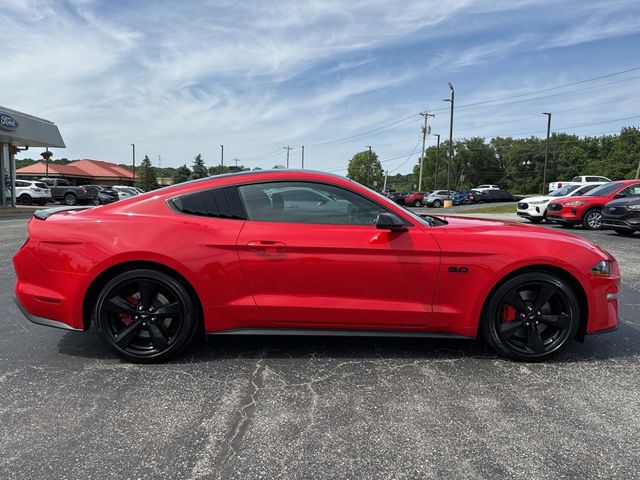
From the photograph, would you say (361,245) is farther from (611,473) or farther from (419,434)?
(611,473)

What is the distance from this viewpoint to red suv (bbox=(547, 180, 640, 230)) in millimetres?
13445

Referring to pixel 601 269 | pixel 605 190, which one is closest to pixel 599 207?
pixel 605 190

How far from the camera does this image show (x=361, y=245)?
3.21 metres

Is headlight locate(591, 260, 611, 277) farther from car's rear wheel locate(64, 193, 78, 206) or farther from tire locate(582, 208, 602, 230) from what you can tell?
car's rear wheel locate(64, 193, 78, 206)

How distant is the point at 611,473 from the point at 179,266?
9.09 feet

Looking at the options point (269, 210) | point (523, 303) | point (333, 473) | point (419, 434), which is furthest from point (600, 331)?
point (269, 210)

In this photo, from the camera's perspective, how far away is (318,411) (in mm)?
2662

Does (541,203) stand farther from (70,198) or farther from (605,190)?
(70,198)

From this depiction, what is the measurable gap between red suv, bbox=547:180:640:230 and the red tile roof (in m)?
59.4

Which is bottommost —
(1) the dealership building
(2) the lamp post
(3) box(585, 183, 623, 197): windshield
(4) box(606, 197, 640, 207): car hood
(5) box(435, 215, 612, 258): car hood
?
(5) box(435, 215, 612, 258): car hood

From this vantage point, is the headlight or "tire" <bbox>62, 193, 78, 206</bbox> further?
"tire" <bbox>62, 193, 78, 206</bbox>

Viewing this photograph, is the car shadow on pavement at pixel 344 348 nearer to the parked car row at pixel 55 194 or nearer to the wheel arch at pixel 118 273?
the wheel arch at pixel 118 273

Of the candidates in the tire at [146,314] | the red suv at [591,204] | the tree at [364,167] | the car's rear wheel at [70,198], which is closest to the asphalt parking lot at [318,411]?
the tire at [146,314]

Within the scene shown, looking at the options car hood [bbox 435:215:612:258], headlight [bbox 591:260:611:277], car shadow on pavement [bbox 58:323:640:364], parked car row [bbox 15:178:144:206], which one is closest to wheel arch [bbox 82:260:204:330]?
car shadow on pavement [bbox 58:323:640:364]
